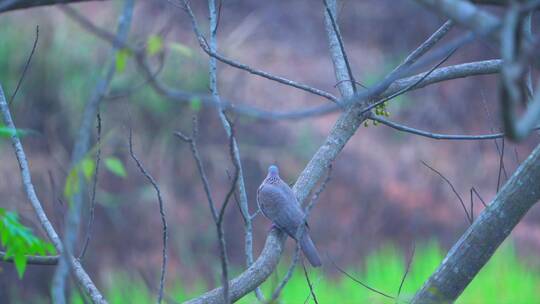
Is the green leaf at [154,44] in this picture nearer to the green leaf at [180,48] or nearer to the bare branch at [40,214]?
the green leaf at [180,48]

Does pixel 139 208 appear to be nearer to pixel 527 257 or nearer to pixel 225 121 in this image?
pixel 527 257

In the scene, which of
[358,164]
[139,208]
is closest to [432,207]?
[358,164]

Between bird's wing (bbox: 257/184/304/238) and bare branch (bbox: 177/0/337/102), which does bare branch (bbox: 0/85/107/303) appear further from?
bird's wing (bbox: 257/184/304/238)

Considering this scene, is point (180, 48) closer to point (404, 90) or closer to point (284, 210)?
point (404, 90)

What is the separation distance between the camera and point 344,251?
783 cm

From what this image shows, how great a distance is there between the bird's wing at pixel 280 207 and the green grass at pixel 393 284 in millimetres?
719

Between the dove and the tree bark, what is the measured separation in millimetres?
1077

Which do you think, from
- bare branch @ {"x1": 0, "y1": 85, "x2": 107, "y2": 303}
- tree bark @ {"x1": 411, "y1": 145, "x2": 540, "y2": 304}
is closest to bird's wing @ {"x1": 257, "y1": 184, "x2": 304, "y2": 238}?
tree bark @ {"x1": 411, "y1": 145, "x2": 540, "y2": 304}

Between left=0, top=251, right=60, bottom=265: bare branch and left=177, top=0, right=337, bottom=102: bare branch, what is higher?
left=177, top=0, right=337, bottom=102: bare branch

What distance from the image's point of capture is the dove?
4.09 metres

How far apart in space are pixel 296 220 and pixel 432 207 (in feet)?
15.3

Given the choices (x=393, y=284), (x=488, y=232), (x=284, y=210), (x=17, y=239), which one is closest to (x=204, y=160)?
(x=393, y=284)

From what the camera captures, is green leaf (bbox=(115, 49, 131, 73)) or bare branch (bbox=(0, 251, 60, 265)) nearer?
green leaf (bbox=(115, 49, 131, 73))

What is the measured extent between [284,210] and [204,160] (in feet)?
14.2
